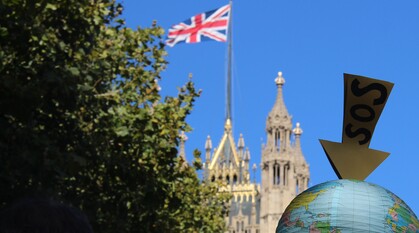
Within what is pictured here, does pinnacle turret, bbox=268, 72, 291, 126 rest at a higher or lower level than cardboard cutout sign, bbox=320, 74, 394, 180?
higher

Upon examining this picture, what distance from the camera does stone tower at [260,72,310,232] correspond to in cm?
10688

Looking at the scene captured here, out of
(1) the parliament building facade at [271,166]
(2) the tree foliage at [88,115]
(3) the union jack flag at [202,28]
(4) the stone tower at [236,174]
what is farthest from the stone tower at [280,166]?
(2) the tree foliage at [88,115]

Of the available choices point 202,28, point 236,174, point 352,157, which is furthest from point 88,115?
point 236,174

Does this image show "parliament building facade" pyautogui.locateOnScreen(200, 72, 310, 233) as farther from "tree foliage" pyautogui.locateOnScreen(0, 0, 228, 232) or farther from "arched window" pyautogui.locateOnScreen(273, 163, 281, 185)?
"tree foliage" pyautogui.locateOnScreen(0, 0, 228, 232)

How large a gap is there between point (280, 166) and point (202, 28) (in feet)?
156

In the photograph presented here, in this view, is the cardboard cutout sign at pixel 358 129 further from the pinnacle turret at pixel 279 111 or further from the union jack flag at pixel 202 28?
the pinnacle turret at pixel 279 111

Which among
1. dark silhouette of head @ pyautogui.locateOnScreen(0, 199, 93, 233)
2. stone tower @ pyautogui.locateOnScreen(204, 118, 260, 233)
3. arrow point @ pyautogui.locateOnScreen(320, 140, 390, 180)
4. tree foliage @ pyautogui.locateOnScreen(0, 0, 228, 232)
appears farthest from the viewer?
stone tower @ pyautogui.locateOnScreen(204, 118, 260, 233)

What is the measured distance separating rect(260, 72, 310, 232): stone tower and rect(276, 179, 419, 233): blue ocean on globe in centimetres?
9590

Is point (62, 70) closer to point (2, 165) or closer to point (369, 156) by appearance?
point (2, 165)

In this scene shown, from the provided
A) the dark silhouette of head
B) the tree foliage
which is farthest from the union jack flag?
the dark silhouette of head

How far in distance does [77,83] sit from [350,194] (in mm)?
10993

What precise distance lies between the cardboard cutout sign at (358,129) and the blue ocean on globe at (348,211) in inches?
11.8

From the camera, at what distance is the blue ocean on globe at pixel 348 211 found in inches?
398

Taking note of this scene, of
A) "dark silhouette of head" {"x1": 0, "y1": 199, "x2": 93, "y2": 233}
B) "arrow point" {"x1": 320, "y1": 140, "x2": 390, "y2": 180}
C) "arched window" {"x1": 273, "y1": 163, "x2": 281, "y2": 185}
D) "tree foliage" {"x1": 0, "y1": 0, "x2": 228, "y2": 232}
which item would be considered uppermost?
"arched window" {"x1": 273, "y1": 163, "x2": 281, "y2": 185}
